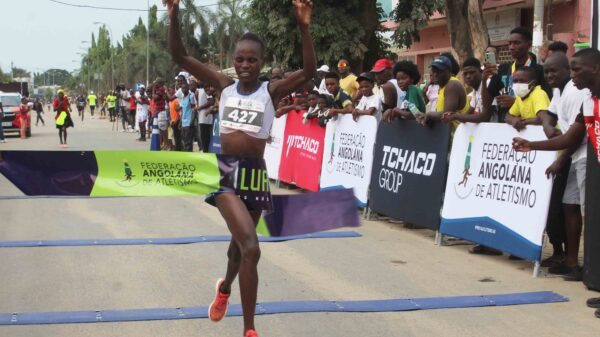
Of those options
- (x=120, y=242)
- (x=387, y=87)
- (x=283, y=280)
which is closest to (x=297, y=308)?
(x=283, y=280)

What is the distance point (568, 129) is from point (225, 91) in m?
3.27

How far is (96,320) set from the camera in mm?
5887

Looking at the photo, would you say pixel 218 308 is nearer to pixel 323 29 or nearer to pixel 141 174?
pixel 141 174

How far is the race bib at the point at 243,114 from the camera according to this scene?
551cm

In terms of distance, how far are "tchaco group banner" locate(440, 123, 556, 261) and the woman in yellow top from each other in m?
0.38

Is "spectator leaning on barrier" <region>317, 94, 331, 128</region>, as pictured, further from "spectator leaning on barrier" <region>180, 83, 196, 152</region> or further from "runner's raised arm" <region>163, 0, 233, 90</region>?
"spectator leaning on barrier" <region>180, 83, 196, 152</region>

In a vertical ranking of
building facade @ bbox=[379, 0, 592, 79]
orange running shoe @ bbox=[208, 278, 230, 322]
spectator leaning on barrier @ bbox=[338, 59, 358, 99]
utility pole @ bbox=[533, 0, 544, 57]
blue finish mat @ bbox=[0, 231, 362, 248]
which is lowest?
blue finish mat @ bbox=[0, 231, 362, 248]

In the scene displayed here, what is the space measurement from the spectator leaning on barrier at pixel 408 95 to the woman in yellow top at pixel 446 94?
0.39m

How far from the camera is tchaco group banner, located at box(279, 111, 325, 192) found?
1305cm

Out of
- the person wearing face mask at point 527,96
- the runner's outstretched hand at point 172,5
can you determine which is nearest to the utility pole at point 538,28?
the person wearing face mask at point 527,96

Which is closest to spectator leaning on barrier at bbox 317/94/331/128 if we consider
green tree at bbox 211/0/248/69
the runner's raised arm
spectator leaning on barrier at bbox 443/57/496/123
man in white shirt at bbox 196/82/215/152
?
spectator leaning on barrier at bbox 443/57/496/123

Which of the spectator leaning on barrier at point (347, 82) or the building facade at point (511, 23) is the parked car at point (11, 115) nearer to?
the building facade at point (511, 23)

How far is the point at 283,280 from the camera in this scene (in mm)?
7277

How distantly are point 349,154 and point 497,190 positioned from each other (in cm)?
367
